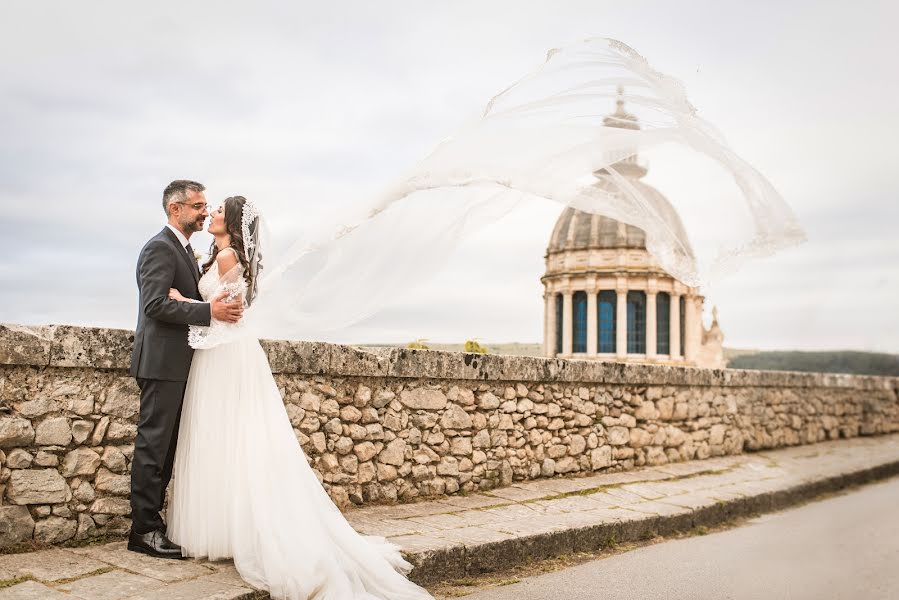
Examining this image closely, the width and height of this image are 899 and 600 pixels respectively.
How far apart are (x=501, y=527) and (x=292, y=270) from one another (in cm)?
233

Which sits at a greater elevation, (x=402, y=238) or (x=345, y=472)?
(x=402, y=238)

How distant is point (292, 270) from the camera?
4359 millimetres

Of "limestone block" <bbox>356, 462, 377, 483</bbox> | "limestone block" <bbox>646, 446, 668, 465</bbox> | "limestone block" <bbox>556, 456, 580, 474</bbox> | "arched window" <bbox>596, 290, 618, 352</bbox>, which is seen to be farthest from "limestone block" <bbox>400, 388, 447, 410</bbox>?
"arched window" <bbox>596, 290, 618, 352</bbox>

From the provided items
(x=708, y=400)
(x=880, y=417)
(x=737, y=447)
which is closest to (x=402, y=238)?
(x=708, y=400)

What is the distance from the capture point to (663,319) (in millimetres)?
45125

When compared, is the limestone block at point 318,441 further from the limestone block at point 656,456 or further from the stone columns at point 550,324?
the stone columns at point 550,324

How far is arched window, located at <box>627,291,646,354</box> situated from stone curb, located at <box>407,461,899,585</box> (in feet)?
120

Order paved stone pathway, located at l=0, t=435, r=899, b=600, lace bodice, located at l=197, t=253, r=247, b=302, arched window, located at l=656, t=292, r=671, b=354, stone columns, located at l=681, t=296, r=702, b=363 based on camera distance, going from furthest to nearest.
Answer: stone columns, located at l=681, t=296, r=702, b=363
arched window, located at l=656, t=292, r=671, b=354
lace bodice, located at l=197, t=253, r=247, b=302
paved stone pathway, located at l=0, t=435, r=899, b=600

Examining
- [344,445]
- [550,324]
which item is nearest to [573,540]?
[344,445]

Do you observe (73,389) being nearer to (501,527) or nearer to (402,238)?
(402,238)

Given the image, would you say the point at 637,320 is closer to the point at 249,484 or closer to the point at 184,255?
the point at 184,255

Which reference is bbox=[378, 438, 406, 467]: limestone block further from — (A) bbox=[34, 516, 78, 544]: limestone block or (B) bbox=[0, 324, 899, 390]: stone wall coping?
(A) bbox=[34, 516, 78, 544]: limestone block

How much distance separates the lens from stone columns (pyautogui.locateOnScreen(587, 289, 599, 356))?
45062mm

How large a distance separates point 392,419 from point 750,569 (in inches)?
105
